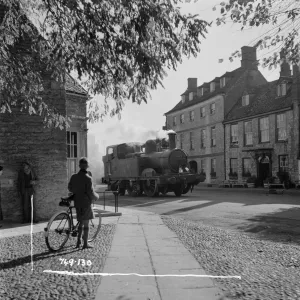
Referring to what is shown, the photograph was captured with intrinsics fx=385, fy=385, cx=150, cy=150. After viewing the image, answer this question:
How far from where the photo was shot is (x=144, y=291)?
4.43 meters

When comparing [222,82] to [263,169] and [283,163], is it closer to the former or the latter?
[263,169]

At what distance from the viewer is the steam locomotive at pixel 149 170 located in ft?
71.4

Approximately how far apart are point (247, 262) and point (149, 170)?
16.7 meters

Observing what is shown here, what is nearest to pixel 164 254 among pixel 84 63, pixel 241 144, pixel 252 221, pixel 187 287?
pixel 187 287

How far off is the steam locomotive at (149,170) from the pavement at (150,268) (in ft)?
40.8

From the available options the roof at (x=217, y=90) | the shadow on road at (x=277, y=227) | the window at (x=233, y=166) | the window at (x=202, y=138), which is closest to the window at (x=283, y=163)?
the window at (x=233, y=166)

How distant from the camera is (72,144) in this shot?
14023 mm

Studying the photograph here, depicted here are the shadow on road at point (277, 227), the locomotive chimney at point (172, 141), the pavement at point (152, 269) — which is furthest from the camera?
the locomotive chimney at point (172, 141)

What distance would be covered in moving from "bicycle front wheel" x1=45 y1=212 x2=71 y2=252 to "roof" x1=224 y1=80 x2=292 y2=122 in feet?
79.9

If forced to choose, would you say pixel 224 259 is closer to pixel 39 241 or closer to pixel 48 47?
pixel 39 241

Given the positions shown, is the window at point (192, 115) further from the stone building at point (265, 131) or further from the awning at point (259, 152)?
the awning at point (259, 152)

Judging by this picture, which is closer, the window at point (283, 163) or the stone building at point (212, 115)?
the window at point (283, 163)

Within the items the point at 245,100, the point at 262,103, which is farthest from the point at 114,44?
the point at 245,100

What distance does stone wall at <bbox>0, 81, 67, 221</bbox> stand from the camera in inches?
425
